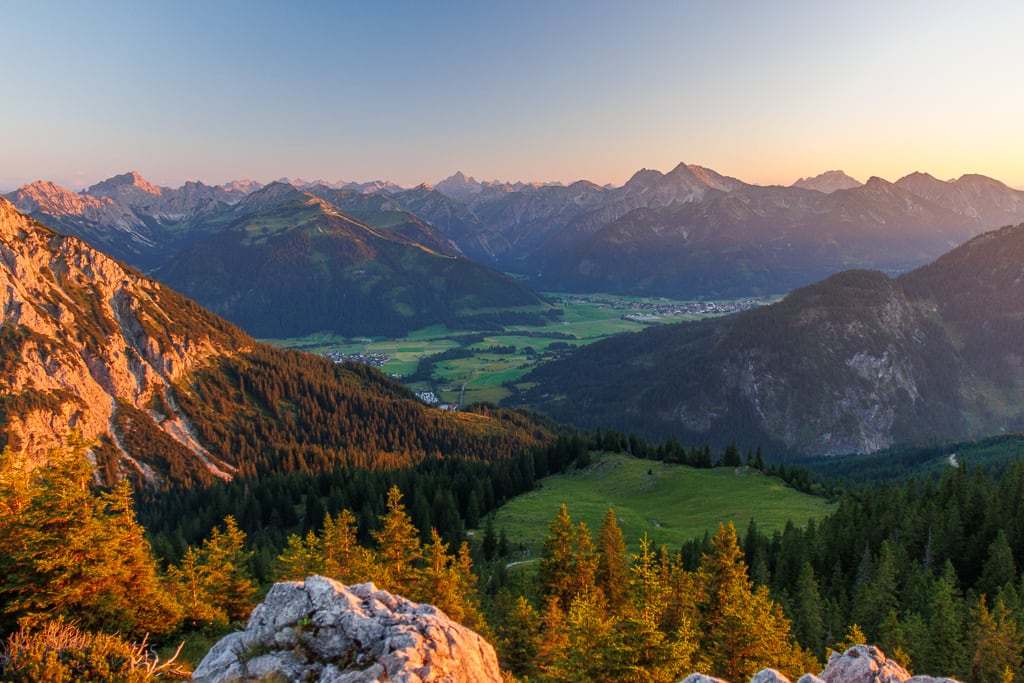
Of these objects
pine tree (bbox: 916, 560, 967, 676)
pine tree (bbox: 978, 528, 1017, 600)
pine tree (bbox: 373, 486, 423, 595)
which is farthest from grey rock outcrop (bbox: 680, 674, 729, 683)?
pine tree (bbox: 978, 528, 1017, 600)

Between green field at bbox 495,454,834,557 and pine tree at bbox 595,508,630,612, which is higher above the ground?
pine tree at bbox 595,508,630,612

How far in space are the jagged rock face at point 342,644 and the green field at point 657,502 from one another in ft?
250

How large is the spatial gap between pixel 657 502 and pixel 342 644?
11298 cm

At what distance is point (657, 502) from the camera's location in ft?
412

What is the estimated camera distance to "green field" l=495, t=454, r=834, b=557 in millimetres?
104812

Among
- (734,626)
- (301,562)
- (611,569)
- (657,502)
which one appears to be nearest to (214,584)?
(301,562)

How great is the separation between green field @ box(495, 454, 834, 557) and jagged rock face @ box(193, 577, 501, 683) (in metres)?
76.1

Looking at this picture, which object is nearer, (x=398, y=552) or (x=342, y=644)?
(x=342, y=644)

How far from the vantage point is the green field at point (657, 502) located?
104812 millimetres

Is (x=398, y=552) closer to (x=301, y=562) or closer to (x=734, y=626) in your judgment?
(x=301, y=562)

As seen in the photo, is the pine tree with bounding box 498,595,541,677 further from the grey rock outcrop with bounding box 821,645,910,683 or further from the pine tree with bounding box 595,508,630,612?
the grey rock outcrop with bounding box 821,645,910,683

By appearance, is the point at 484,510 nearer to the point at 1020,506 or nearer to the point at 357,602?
the point at 1020,506

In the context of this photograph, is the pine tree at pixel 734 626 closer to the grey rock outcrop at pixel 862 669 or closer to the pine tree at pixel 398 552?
the grey rock outcrop at pixel 862 669

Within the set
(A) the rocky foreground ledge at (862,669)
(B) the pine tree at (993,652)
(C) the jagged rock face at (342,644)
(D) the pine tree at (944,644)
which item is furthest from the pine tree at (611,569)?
(C) the jagged rock face at (342,644)
